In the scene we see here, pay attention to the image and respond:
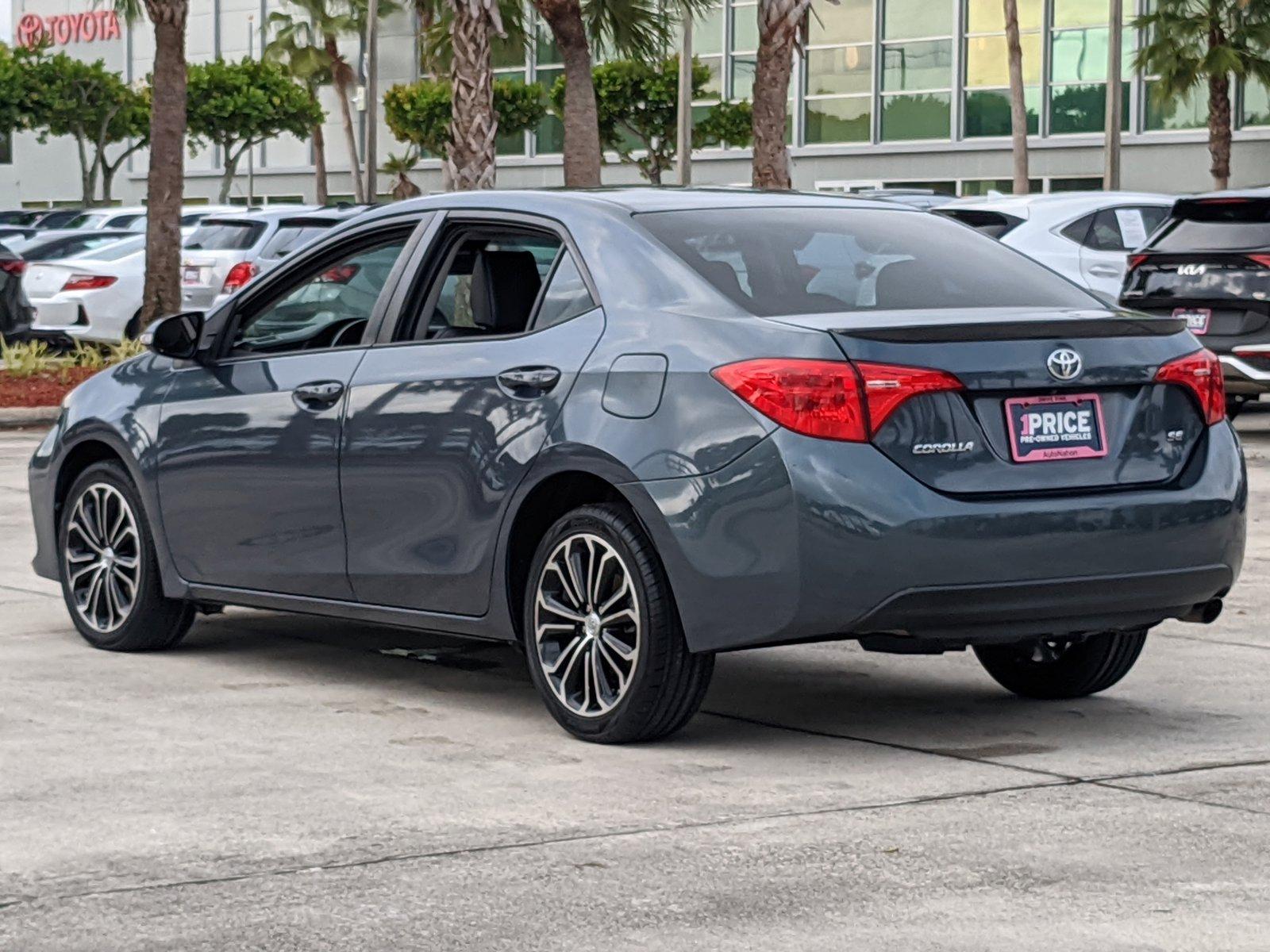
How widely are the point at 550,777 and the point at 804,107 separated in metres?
55.4

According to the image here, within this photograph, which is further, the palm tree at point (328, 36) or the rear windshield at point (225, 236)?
the palm tree at point (328, 36)

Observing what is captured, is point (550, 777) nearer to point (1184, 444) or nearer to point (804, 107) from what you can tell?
point (1184, 444)

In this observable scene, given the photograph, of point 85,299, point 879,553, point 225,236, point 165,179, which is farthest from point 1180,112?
point 879,553

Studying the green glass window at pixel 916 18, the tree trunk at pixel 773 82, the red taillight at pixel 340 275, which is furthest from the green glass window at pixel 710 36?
the red taillight at pixel 340 275

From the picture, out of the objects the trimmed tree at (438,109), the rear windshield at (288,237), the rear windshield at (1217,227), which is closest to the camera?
the rear windshield at (1217,227)

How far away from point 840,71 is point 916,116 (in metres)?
2.83

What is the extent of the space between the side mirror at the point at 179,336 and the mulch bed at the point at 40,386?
40.3 ft

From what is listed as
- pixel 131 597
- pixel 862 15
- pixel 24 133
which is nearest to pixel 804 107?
pixel 862 15

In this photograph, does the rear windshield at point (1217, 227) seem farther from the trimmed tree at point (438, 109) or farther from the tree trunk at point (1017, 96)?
the trimmed tree at point (438, 109)

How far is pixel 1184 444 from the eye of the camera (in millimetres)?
6508

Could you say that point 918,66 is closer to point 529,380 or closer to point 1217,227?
point 1217,227

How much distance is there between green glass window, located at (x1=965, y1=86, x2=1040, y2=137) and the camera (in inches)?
2167

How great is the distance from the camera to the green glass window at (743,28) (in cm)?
6169

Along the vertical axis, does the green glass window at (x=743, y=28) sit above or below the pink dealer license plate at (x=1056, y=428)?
above
